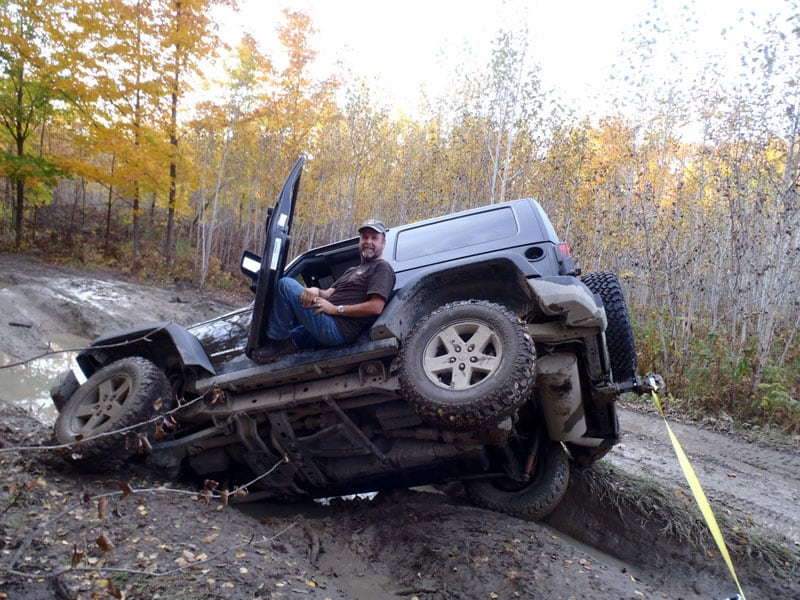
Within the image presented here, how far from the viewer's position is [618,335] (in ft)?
13.2

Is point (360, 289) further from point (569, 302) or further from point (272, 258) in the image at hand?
point (569, 302)

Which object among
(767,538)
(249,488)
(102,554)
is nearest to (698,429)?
(767,538)

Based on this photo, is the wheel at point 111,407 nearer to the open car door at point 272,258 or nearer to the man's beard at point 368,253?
the open car door at point 272,258

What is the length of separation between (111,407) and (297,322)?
1.70m

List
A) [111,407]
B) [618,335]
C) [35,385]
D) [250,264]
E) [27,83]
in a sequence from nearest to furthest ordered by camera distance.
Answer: [618,335], [250,264], [111,407], [35,385], [27,83]

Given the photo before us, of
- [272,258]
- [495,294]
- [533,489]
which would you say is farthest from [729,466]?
[272,258]

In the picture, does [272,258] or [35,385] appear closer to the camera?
[272,258]

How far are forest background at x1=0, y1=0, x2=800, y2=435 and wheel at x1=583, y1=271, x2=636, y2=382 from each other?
17.0 feet

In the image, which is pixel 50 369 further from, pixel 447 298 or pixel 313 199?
pixel 313 199

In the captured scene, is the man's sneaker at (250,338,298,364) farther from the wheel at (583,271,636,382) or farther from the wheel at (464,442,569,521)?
the wheel at (583,271,636,382)

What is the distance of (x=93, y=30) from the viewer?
46.5ft

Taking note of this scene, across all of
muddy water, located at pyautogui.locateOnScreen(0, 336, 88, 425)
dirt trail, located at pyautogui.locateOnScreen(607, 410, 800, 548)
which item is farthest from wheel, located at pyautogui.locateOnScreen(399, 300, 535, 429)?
muddy water, located at pyautogui.locateOnScreen(0, 336, 88, 425)

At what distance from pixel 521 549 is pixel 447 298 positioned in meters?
1.71

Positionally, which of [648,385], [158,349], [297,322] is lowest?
[158,349]
